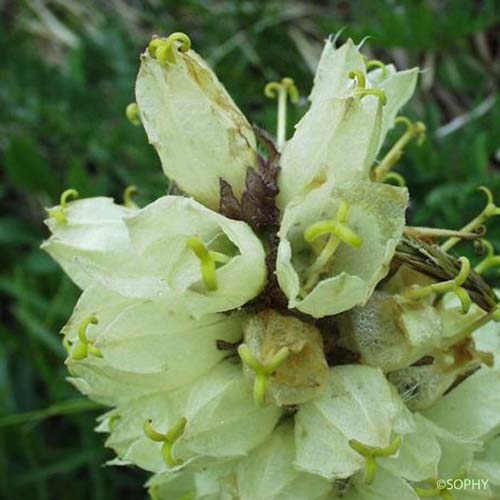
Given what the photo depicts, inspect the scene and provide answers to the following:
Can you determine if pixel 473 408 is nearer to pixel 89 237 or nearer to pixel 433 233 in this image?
pixel 433 233

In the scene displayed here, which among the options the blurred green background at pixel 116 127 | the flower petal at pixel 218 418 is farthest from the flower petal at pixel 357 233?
the blurred green background at pixel 116 127

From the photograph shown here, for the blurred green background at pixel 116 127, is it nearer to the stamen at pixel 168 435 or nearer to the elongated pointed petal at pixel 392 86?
the elongated pointed petal at pixel 392 86

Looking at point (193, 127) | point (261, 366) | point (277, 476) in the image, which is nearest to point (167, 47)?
point (193, 127)

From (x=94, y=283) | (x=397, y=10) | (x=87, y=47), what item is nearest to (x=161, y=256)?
(x=94, y=283)

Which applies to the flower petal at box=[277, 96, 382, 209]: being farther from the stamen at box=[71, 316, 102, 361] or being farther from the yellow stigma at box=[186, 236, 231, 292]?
the stamen at box=[71, 316, 102, 361]

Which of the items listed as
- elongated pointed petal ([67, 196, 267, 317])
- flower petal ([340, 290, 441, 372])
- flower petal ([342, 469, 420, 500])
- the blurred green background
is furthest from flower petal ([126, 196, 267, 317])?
the blurred green background

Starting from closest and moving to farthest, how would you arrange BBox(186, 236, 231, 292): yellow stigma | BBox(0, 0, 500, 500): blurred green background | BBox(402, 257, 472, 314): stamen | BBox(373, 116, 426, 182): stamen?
1. BBox(186, 236, 231, 292): yellow stigma
2. BBox(402, 257, 472, 314): stamen
3. BBox(373, 116, 426, 182): stamen
4. BBox(0, 0, 500, 500): blurred green background
